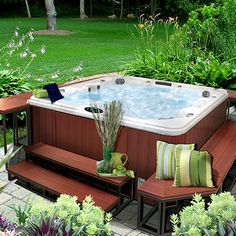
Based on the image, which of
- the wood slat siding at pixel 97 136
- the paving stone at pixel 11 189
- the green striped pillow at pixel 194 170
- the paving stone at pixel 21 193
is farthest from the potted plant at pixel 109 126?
the paving stone at pixel 11 189

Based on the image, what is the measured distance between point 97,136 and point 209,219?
84.5 inches

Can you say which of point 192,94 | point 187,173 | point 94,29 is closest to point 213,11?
point 192,94

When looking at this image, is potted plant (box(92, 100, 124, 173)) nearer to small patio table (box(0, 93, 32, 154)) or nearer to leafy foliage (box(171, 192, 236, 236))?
small patio table (box(0, 93, 32, 154))

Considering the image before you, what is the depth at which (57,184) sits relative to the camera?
3.52m

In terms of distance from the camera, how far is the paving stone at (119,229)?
3.05m

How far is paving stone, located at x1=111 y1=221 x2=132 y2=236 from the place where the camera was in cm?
305

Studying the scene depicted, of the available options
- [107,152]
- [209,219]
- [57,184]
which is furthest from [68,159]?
[209,219]

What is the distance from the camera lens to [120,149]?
3.66 metres

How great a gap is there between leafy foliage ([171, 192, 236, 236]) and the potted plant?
1726mm

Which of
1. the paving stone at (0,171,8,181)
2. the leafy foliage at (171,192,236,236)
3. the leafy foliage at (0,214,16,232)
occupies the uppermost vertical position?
the leafy foliage at (171,192,236,236)

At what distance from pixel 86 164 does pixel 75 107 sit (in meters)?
0.61

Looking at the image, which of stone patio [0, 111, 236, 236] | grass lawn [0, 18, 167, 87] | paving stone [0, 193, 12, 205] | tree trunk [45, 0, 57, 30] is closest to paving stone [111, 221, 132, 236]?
stone patio [0, 111, 236, 236]

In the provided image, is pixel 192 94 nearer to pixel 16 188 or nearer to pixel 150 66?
pixel 150 66

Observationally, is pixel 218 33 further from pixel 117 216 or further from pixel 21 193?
pixel 21 193
